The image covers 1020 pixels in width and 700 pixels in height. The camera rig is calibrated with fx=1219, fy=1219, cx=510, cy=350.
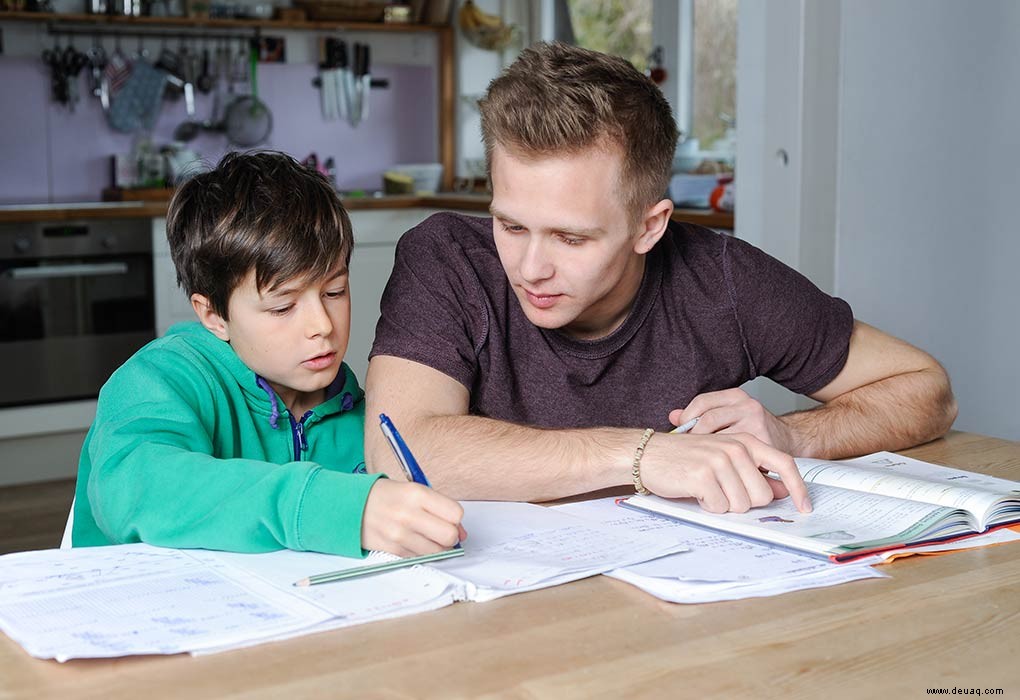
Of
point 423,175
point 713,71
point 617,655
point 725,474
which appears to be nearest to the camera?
point 617,655

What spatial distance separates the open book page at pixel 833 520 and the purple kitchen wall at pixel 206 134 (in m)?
3.80

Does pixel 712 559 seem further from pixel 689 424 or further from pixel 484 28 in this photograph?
pixel 484 28

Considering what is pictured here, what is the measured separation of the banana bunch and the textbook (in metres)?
3.94

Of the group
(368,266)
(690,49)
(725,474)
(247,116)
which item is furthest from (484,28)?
(725,474)

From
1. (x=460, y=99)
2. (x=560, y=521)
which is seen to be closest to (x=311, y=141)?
(x=460, y=99)

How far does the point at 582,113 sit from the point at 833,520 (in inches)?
22.4

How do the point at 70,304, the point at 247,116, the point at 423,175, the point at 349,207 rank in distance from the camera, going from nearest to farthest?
1. the point at 70,304
2. the point at 349,207
3. the point at 247,116
4. the point at 423,175

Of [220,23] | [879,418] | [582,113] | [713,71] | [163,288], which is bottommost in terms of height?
[163,288]

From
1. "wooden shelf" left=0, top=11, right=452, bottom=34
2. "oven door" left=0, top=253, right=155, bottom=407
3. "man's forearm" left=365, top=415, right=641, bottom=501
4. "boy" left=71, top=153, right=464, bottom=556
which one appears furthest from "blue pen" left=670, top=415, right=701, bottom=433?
"wooden shelf" left=0, top=11, right=452, bottom=34

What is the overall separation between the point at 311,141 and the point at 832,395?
3583 millimetres

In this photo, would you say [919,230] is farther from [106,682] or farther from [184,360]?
[106,682]

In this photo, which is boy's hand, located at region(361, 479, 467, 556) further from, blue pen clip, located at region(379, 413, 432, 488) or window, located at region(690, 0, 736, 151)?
window, located at region(690, 0, 736, 151)

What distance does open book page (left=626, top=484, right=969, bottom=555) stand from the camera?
115 cm

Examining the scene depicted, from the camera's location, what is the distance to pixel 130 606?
95 centimetres
